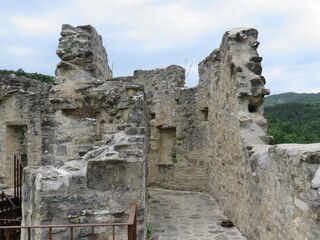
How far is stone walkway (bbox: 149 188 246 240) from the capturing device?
546 cm

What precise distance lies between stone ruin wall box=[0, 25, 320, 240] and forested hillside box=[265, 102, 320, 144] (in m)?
7.79

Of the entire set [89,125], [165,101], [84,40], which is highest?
[84,40]

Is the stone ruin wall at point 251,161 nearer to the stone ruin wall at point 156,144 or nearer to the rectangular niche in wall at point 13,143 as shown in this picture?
the stone ruin wall at point 156,144

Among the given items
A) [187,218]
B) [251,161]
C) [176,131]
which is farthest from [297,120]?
[251,161]

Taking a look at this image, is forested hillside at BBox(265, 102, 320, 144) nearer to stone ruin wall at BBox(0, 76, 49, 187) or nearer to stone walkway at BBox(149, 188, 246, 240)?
stone walkway at BBox(149, 188, 246, 240)

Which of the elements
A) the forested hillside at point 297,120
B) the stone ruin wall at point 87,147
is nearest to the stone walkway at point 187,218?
the stone ruin wall at point 87,147

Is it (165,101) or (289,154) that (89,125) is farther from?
(165,101)

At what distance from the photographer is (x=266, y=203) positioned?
419cm

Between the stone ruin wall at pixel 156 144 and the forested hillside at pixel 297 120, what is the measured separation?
7793 mm

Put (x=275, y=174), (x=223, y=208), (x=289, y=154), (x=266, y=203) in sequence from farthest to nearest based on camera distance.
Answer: (x=223, y=208) → (x=266, y=203) → (x=275, y=174) → (x=289, y=154)

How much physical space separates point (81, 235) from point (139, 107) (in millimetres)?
2361

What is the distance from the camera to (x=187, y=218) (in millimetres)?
6566

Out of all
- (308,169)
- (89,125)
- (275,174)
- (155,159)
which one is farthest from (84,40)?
(155,159)

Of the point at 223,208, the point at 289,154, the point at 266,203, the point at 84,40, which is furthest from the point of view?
the point at 223,208
